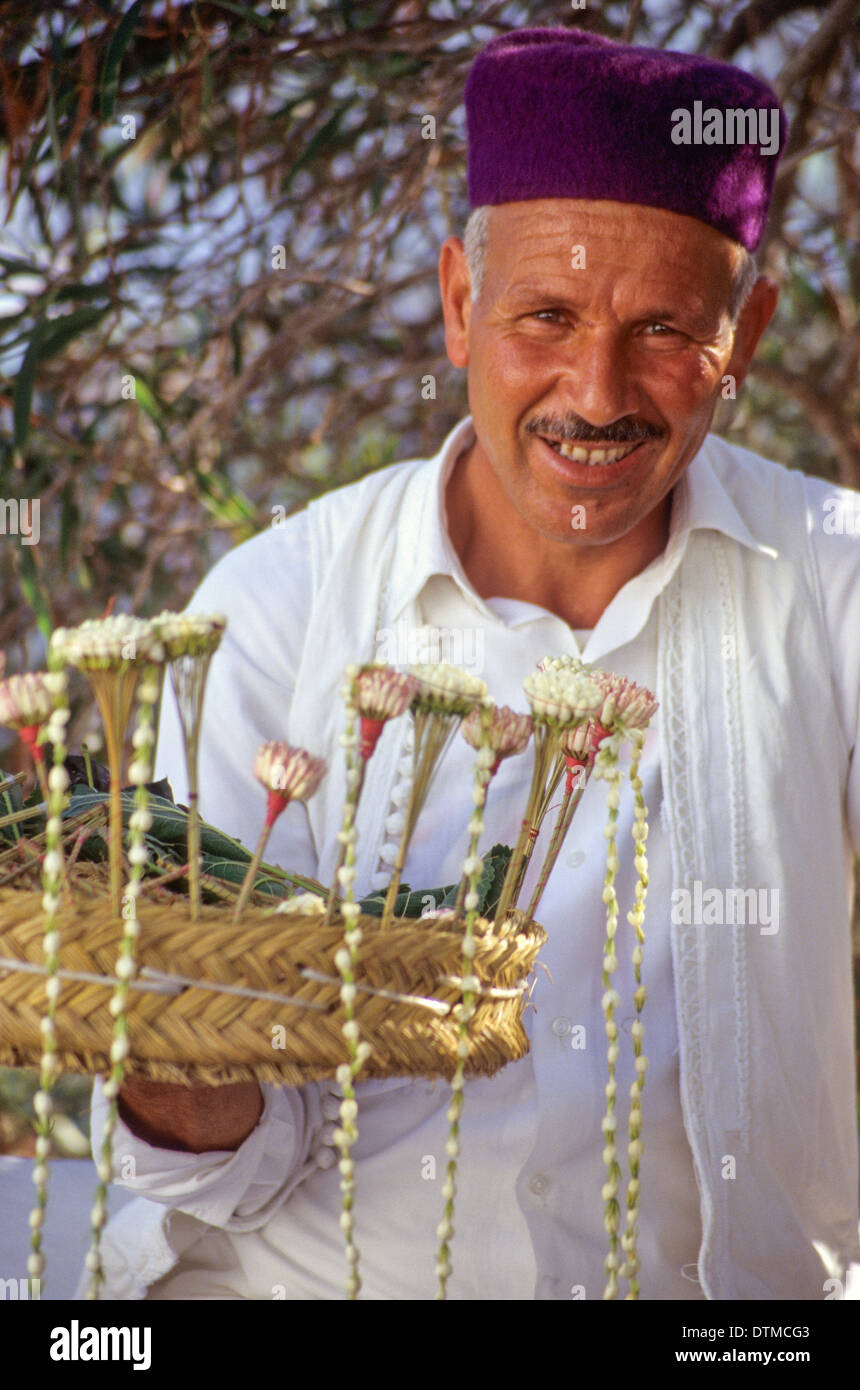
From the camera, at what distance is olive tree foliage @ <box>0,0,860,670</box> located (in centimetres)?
232

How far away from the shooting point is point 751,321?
172cm

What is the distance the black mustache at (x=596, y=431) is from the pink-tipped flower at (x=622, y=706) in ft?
2.02

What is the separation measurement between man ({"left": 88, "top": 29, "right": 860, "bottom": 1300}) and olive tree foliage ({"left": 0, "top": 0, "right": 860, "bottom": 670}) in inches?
27.4

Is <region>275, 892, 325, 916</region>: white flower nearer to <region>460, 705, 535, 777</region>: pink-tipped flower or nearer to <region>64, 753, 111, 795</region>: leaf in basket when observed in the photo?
<region>460, 705, 535, 777</region>: pink-tipped flower

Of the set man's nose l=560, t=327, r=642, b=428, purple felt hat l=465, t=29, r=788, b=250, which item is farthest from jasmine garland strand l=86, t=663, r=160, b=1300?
purple felt hat l=465, t=29, r=788, b=250

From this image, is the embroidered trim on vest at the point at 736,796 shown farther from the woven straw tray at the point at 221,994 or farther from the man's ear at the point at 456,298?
the woven straw tray at the point at 221,994

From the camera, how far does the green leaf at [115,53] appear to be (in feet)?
6.32

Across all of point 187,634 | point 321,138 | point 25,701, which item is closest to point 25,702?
point 25,701

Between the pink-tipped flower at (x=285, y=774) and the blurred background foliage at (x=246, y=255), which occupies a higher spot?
the blurred background foliage at (x=246, y=255)

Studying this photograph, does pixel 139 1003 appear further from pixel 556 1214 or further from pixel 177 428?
pixel 177 428

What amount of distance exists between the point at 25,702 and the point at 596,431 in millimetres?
835

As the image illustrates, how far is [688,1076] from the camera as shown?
4.81ft

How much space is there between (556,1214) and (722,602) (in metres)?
0.70

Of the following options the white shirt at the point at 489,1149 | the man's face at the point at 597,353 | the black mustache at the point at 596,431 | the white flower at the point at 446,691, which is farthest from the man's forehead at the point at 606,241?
the white flower at the point at 446,691
